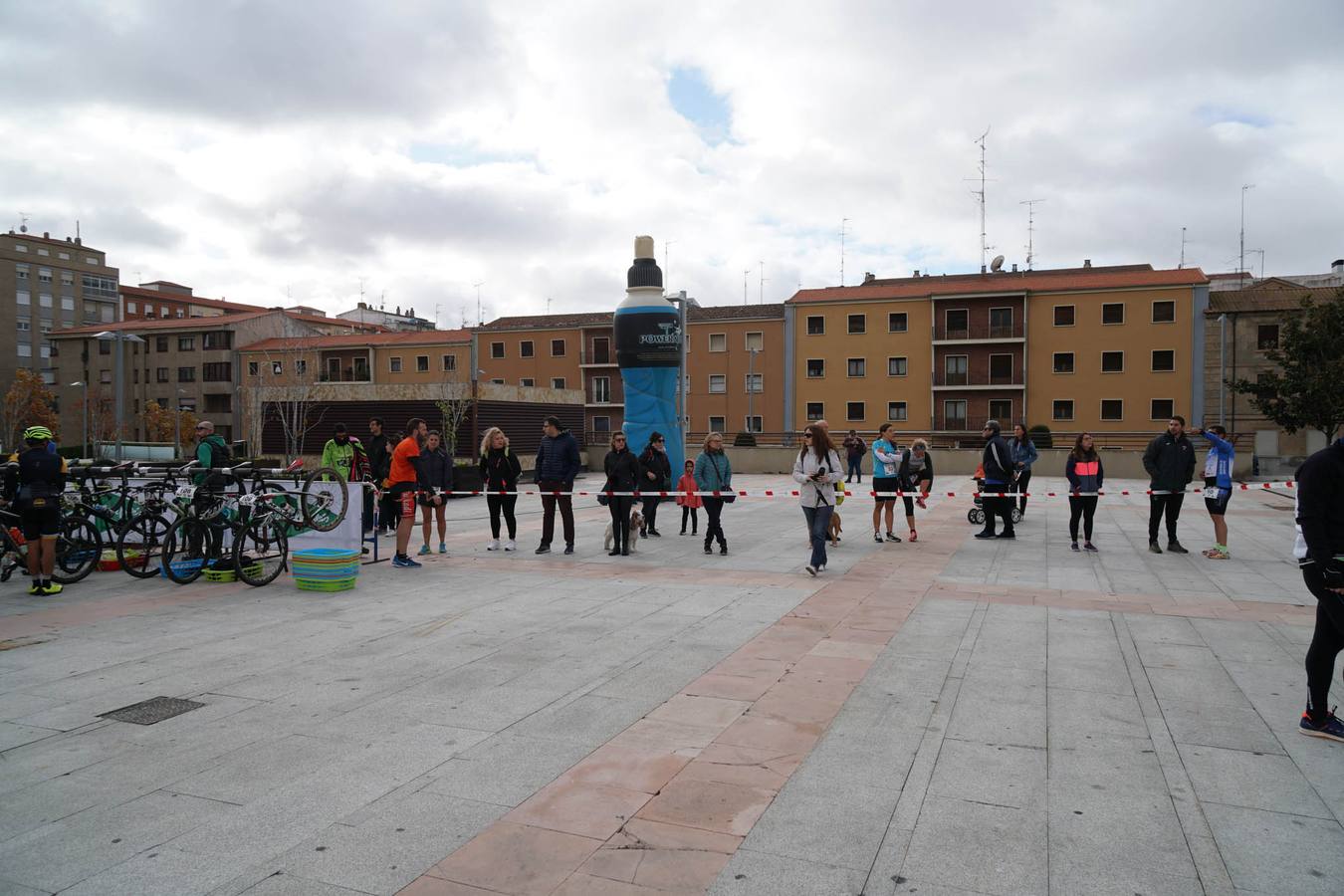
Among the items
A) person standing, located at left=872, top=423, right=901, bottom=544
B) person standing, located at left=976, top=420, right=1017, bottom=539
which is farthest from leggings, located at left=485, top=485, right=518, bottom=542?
person standing, located at left=976, top=420, right=1017, bottom=539

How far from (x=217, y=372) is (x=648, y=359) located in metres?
50.6

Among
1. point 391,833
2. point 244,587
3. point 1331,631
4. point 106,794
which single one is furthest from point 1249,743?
point 244,587

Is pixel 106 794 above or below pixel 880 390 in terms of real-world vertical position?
below

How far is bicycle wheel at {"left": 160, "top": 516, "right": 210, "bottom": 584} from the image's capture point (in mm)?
9695

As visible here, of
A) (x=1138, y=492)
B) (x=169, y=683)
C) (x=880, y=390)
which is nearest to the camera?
(x=169, y=683)

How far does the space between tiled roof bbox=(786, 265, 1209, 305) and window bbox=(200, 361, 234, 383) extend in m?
38.3

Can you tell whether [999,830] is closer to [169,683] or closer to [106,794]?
[106,794]

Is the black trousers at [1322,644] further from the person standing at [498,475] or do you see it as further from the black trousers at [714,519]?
the person standing at [498,475]

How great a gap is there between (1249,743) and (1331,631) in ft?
2.52

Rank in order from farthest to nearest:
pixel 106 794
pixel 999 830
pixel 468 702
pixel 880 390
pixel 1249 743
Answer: pixel 880 390
pixel 468 702
pixel 1249 743
pixel 106 794
pixel 999 830

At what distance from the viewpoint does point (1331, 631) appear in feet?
15.6

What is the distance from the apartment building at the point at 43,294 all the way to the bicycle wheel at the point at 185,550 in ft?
245

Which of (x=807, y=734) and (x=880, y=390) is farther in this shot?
(x=880, y=390)

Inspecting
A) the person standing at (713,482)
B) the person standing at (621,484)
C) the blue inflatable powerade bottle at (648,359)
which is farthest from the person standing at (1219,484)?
the blue inflatable powerade bottle at (648,359)
